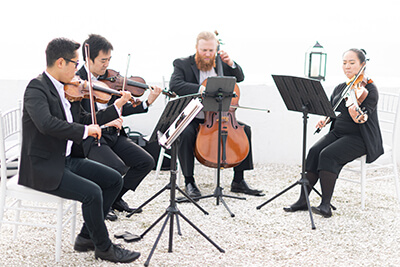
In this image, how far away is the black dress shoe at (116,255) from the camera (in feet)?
7.64

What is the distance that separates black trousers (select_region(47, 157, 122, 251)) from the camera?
7.32 ft

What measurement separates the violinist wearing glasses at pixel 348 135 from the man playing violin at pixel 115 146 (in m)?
1.00

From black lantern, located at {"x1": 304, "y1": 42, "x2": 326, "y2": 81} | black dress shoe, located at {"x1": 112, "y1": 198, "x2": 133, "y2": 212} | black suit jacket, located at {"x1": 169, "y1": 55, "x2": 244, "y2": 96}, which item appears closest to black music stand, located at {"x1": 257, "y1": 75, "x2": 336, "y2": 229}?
black suit jacket, located at {"x1": 169, "y1": 55, "x2": 244, "y2": 96}

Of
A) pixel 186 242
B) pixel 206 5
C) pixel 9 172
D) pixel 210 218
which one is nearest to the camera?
pixel 186 242

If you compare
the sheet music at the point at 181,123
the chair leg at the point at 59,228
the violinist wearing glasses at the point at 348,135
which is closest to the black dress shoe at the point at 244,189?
the violinist wearing glasses at the point at 348,135

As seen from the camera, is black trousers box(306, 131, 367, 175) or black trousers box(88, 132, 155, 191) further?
black trousers box(306, 131, 367, 175)

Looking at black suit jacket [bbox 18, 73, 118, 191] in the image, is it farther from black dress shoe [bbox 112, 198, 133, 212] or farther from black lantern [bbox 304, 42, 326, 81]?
black lantern [bbox 304, 42, 326, 81]

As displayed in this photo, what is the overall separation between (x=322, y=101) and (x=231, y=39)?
5.22 m

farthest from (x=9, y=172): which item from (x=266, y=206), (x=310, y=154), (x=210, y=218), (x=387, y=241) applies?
(x=387, y=241)

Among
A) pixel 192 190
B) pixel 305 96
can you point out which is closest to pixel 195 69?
pixel 192 190

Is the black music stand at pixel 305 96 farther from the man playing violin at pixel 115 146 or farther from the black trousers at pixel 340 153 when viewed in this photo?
the man playing violin at pixel 115 146

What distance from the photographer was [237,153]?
11.2 feet

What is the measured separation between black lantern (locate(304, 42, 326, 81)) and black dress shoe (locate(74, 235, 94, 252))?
9.97ft

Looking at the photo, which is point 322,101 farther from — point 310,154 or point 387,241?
point 387,241
